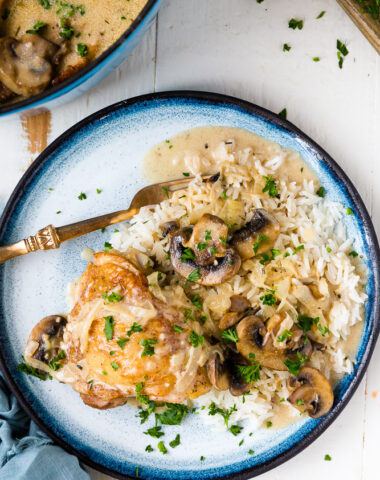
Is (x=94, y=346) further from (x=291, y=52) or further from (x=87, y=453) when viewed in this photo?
(x=291, y=52)

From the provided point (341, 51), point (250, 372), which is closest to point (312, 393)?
point (250, 372)

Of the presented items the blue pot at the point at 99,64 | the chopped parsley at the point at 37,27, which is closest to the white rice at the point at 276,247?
the blue pot at the point at 99,64

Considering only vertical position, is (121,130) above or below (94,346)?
above

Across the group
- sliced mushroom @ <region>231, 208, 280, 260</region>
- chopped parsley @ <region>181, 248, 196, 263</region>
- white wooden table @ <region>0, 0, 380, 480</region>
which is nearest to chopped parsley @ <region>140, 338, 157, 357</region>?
chopped parsley @ <region>181, 248, 196, 263</region>

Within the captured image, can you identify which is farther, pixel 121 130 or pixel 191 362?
pixel 121 130

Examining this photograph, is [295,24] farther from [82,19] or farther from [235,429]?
[235,429]

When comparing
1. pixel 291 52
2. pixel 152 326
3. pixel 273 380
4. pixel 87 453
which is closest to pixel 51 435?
pixel 87 453

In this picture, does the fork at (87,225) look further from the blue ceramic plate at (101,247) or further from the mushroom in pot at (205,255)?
the mushroom in pot at (205,255)

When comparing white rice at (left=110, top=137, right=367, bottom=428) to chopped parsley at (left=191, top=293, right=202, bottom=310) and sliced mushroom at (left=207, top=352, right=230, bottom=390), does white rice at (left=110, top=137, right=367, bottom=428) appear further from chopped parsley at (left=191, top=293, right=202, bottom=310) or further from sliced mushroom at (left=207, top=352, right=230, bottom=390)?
sliced mushroom at (left=207, top=352, right=230, bottom=390)
